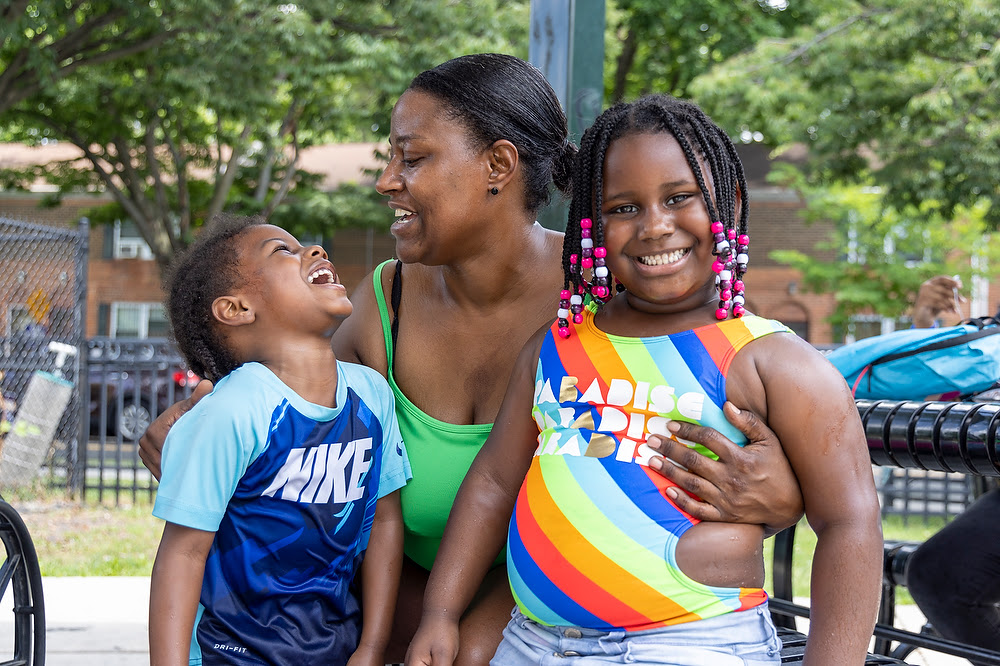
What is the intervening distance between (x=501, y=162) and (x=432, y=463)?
28.2 inches

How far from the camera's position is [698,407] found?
169 cm

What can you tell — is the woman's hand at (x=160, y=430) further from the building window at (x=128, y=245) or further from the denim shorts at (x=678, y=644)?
the building window at (x=128, y=245)

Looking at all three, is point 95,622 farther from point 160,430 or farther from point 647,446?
point 647,446

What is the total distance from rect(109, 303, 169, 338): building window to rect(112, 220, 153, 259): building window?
1384mm

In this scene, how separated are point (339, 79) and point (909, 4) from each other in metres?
8.13

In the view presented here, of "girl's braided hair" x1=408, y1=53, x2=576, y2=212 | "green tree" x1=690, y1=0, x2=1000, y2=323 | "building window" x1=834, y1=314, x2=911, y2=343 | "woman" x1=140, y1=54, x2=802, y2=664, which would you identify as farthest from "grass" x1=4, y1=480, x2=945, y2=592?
"building window" x1=834, y1=314, x2=911, y2=343

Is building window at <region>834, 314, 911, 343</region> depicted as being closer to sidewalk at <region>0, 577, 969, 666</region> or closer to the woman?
sidewalk at <region>0, 577, 969, 666</region>

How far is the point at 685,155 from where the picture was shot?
5.88 ft

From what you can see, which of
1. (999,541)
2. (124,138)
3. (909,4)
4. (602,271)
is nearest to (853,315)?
(909,4)

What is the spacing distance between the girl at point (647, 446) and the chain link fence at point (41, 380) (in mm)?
8207

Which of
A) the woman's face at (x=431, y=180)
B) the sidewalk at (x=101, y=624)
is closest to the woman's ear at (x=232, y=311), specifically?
the woman's face at (x=431, y=180)

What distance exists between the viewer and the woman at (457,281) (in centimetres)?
218

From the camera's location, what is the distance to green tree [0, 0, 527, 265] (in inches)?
438

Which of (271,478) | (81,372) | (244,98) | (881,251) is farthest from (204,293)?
(881,251)
